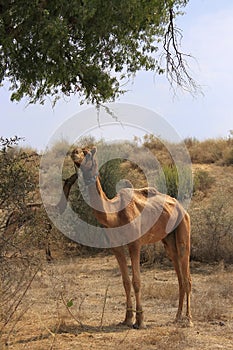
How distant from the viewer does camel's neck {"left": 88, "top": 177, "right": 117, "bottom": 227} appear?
30.3 ft

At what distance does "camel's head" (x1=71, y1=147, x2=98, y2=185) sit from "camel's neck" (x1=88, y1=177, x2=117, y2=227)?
112 millimetres

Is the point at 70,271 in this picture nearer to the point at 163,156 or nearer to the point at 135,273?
the point at 135,273

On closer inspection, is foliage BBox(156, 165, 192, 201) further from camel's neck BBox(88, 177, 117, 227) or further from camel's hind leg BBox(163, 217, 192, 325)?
camel's neck BBox(88, 177, 117, 227)

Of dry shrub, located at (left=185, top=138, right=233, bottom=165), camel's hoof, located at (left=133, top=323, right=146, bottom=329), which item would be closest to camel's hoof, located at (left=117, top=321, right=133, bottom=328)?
camel's hoof, located at (left=133, top=323, right=146, bottom=329)

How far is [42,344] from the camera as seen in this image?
8.08 m

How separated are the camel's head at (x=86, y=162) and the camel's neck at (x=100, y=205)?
112 millimetres

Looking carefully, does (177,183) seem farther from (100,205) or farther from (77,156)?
(77,156)

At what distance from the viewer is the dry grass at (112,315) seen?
8.42 m

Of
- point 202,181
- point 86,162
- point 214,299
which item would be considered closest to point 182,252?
point 214,299

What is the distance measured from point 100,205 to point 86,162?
725 mm

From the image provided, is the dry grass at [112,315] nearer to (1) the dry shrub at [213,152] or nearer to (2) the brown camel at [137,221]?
(2) the brown camel at [137,221]

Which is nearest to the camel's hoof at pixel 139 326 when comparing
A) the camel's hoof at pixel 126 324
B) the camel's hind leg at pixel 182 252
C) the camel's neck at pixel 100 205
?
the camel's hoof at pixel 126 324

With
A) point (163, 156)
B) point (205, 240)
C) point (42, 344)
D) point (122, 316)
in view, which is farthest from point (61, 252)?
point (163, 156)

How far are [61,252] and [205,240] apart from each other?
3.92 m
